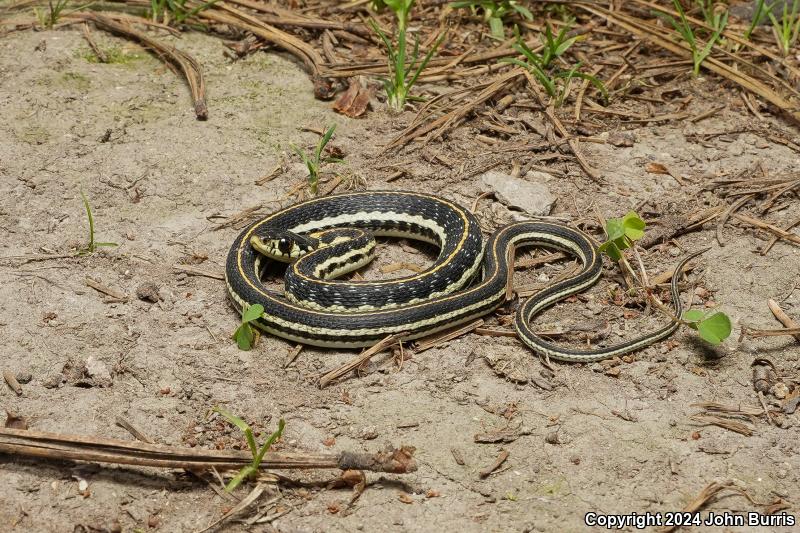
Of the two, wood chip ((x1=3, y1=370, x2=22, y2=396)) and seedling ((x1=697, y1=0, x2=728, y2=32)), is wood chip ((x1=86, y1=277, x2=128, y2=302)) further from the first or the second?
seedling ((x1=697, y1=0, x2=728, y2=32))

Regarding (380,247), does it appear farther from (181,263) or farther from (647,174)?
(647,174)

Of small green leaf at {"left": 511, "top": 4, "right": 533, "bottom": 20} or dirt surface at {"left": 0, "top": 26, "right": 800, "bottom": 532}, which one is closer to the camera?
dirt surface at {"left": 0, "top": 26, "right": 800, "bottom": 532}

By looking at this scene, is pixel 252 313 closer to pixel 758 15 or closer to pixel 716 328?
pixel 716 328

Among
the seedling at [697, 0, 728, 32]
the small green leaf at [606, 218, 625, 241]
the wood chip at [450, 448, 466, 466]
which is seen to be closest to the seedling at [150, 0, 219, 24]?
the small green leaf at [606, 218, 625, 241]

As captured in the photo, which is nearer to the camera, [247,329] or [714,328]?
[714,328]

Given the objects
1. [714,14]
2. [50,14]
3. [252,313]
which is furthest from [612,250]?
[50,14]
